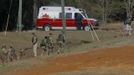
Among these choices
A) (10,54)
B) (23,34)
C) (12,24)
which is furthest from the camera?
(12,24)

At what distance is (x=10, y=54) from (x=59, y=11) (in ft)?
75.2

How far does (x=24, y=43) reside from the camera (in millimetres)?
48469

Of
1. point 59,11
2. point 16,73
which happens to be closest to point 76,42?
point 59,11

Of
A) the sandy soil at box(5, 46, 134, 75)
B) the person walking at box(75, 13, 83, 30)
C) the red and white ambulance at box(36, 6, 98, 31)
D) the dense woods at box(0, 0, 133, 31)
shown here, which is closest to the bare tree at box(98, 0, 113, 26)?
the dense woods at box(0, 0, 133, 31)

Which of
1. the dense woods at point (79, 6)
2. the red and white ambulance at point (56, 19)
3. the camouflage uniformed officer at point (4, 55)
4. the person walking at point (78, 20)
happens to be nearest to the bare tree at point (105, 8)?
the dense woods at point (79, 6)

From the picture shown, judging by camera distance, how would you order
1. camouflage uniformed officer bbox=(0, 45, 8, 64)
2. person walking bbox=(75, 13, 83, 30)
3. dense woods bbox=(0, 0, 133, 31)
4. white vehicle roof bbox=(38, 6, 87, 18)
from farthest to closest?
dense woods bbox=(0, 0, 133, 31) → person walking bbox=(75, 13, 83, 30) → white vehicle roof bbox=(38, 6, 87, 18) → camouflage uniformed officer bbox=(0, 45, 8, 64)

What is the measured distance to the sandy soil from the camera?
2481cm

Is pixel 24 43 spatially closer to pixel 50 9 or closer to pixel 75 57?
pixel 50 9

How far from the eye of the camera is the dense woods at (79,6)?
230 feet

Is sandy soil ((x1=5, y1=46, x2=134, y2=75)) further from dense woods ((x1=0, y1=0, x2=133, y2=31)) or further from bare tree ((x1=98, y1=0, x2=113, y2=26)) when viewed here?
bare tree ((x1=98, y1=0, x2=113, y2=26))

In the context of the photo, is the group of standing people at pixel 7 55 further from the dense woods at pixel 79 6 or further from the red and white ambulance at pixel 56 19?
the dense woods at pixel 79 6

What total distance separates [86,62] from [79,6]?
53809 mm

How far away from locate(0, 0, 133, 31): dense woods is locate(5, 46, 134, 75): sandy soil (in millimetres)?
39769

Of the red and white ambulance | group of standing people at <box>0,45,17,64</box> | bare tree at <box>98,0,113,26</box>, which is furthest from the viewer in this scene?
bare tree at <box>98,0,113,26</box>
